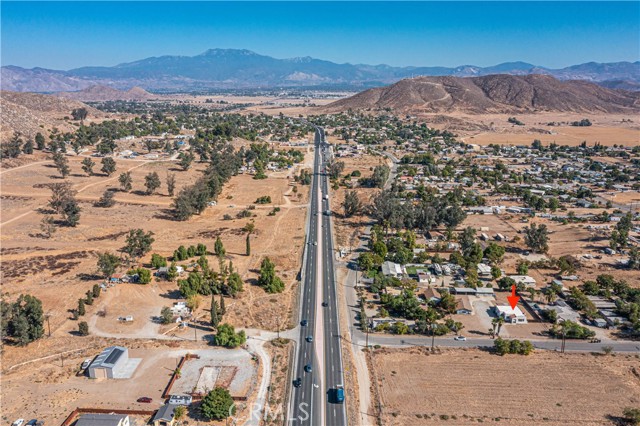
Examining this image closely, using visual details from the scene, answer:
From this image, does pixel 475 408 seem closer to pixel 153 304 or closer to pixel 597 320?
pixel 597 320

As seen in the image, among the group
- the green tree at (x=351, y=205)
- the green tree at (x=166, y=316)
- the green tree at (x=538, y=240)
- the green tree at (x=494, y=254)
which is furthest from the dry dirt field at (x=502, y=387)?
the green tree at (x=351, y=205)

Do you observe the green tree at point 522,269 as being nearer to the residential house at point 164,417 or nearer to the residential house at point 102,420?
the residential house at point 164,417

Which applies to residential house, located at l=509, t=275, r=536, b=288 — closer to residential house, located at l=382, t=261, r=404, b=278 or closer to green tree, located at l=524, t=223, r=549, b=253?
green tree, located at l=524, t=223, r=549, b=253

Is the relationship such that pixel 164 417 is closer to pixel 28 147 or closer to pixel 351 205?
pixel 351 205

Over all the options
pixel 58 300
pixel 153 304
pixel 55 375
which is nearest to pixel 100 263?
pixel 58 300

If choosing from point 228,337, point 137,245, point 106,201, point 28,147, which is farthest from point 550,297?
point 28,147

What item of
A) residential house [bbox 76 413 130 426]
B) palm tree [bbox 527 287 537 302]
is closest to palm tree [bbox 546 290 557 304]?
palm tree [bbox 527 287 537 302]

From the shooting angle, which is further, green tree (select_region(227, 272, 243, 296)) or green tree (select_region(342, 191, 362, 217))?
green tree (select_region(342, 191, 362, 217))
